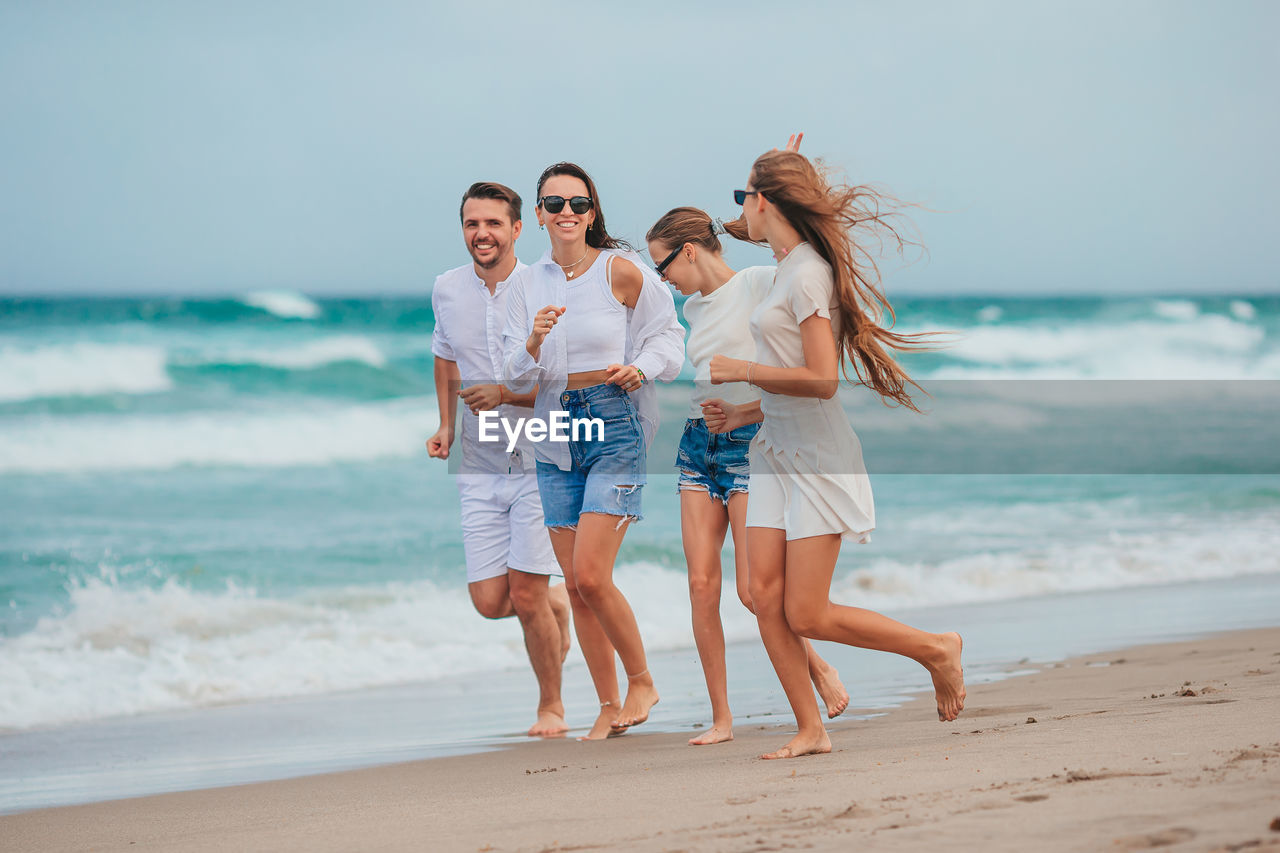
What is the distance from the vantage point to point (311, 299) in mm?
29047

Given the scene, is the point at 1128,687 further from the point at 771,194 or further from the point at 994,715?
the point at 771,194

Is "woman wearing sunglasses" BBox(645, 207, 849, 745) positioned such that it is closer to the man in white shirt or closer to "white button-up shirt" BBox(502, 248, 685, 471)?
"white button-up shirt" BBox(502, 248, 685, 471)

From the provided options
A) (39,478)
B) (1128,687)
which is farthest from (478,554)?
(39,478)

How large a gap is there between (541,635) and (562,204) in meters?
1.93

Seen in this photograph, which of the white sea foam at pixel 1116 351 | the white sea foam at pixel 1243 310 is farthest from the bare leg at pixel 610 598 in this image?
the white sea foam at pixel 1243 310

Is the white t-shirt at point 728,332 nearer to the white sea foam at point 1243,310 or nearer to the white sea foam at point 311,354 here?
the white sea foam at point 311,354

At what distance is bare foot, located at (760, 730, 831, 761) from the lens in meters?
3.86

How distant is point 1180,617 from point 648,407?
438cm

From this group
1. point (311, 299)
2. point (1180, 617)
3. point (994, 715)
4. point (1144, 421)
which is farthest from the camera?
point (311, 299)

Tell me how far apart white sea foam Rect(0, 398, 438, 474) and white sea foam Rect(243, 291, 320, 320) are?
10.1m

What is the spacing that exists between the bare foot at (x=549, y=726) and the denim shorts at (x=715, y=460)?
1.33 m

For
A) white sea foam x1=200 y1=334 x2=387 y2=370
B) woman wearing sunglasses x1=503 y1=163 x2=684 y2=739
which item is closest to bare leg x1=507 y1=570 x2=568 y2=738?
woman wearing sunglasses x1=503 y1=163 x2=684 y2=739

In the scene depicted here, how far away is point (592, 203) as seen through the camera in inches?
190

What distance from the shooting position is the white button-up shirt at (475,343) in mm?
5316
